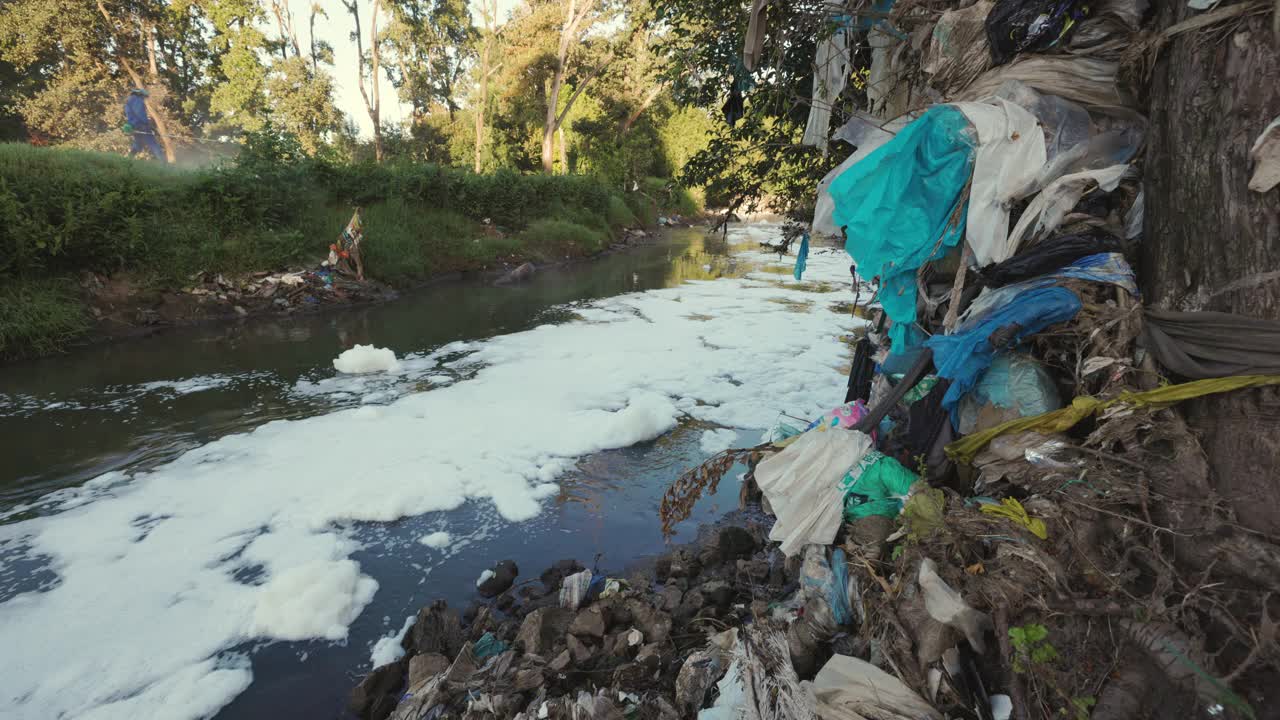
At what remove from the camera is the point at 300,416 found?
564cm

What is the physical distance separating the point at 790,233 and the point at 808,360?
187 centimetres

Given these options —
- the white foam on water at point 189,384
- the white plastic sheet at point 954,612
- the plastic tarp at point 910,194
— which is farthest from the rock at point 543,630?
the white foam on water at point 189,384

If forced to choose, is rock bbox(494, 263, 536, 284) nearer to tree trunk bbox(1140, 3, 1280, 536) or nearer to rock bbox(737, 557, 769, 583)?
rock bbox(737, 557, 769, 583)

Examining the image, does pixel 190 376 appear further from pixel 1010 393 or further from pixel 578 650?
pixel 1010 393

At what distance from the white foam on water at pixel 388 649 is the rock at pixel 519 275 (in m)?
11.0

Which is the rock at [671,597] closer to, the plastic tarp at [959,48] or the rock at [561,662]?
the rock at [561,662]

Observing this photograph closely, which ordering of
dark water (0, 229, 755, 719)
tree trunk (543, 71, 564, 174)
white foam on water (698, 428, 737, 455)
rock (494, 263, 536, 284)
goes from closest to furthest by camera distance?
dark water (0, 229, 755, 719)
white foam on water (698, 428, 737, 455)
rock (494, 263, 536, 284)
tree trunk (543, 71, 564, 174)

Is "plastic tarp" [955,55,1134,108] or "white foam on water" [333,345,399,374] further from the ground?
"plastic tarp" [955,55,1134,108]

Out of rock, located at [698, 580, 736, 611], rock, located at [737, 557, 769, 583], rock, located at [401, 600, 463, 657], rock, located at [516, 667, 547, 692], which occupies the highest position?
rock, located at [516, 667, 547, 692]

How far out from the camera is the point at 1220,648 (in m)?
1.53

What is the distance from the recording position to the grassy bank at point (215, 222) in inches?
296

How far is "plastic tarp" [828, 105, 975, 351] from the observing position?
7.88 ft

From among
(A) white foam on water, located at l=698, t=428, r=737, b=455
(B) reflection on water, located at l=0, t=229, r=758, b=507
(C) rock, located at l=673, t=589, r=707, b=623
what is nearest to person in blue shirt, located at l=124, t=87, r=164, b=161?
(B) reflection on water, located at l=0, t=229, r=758, b=507

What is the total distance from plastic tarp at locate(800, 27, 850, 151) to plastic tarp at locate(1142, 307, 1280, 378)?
2.53 m
